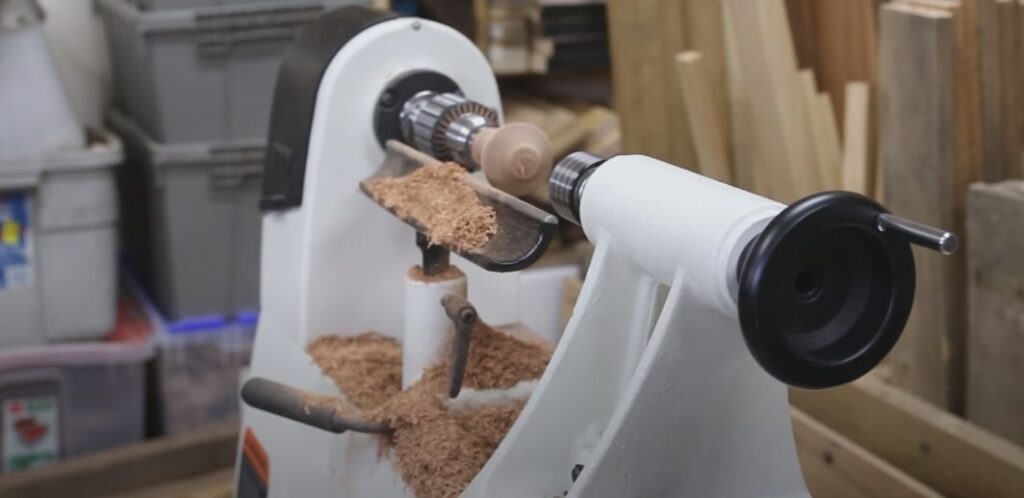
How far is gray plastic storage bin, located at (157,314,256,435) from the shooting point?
214 centimetres

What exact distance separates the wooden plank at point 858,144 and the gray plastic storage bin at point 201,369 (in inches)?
44.5

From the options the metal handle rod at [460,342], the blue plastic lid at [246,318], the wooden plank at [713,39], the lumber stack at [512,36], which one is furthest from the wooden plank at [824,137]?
the blue plastic lid at [246,318]

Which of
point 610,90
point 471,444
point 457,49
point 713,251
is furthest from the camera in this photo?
point 610,90

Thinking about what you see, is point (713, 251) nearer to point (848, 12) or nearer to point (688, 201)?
point (688, 201)

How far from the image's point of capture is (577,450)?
0.91 m

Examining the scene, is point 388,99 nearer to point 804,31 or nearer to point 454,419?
point 454,419

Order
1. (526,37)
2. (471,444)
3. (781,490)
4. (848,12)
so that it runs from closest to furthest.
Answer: (781,490)
(471,444)
(848,12)
(526,37)

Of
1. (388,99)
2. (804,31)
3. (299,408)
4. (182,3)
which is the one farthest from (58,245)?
(804,31)

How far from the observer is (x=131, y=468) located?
6.94 feet

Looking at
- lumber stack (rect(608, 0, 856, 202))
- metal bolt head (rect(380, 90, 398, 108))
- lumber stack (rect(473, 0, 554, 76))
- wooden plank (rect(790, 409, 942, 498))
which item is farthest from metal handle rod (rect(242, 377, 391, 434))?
lumber stack (rect(473, 0, 554, 76))

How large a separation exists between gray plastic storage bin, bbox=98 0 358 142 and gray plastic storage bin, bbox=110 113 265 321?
38 mm

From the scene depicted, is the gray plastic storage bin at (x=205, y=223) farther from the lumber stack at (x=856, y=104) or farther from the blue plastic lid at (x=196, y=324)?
the lumber stack at (x=856, y=104)

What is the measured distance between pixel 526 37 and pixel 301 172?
3.86ft

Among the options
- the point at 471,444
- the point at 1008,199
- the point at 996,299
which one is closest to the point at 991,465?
the point at 996,299
